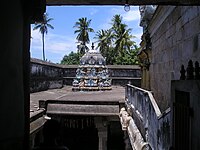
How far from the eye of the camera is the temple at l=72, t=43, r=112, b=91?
19859 mm

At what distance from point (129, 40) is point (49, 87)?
2026 cm

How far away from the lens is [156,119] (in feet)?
16.9

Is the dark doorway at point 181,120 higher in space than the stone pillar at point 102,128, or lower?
higher

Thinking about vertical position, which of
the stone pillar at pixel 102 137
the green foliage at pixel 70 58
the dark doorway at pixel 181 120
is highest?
the green foliage at pixel 70 58

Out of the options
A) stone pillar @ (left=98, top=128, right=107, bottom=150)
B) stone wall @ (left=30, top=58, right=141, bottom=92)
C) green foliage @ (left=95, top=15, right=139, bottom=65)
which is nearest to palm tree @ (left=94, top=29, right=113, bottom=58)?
green foliage @ (left=95, top=15, right=139, bottom=65)

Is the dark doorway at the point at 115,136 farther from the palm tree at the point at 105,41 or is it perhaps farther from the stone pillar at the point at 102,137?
the palm tree at the point at 105,41

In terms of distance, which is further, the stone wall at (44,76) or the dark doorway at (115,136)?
the dark doorway at (115,136)

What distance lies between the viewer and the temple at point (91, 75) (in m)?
19.9

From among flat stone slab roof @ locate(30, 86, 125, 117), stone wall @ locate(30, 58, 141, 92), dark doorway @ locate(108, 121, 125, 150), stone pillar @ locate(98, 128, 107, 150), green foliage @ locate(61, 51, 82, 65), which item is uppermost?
green foliage @ locate(61, 51, 82, 65)

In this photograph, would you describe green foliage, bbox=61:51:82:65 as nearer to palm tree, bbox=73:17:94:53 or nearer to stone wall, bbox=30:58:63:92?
palm tree, bbox=73:17:94:53

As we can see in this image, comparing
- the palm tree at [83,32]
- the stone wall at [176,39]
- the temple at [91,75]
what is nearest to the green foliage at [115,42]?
the palm tree at [83,32]

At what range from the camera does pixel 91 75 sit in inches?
787

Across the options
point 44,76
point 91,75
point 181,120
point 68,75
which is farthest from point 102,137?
point 68,75

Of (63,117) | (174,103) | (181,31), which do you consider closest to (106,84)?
(63,117)
